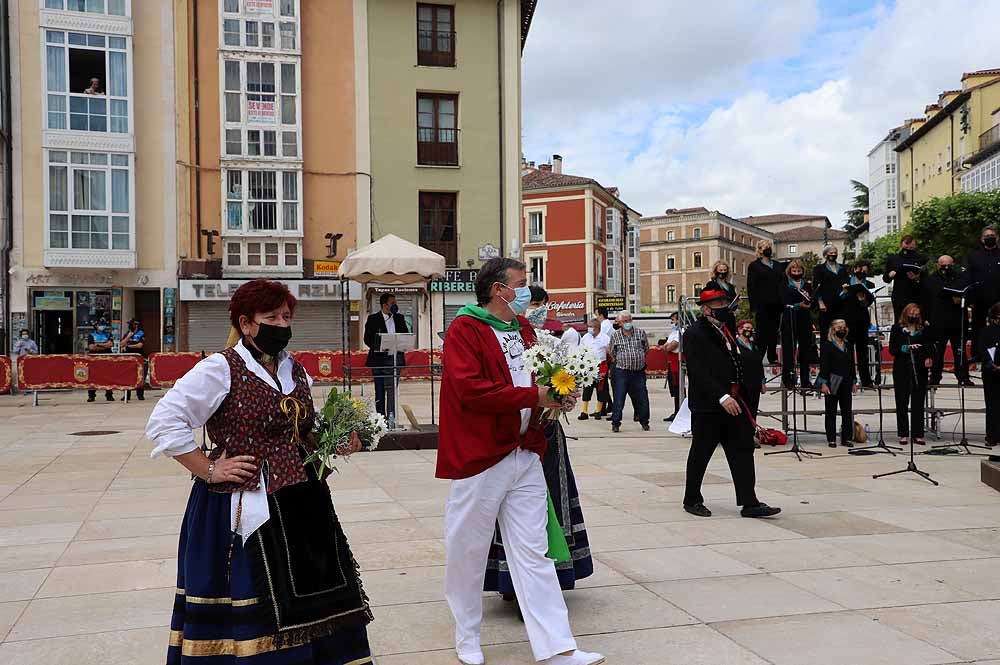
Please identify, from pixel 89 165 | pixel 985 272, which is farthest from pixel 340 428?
pixel 89 165

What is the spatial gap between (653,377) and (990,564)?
2335cm

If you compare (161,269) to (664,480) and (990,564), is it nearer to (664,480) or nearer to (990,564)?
(664,480)

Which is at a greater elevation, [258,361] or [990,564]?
[258,361]

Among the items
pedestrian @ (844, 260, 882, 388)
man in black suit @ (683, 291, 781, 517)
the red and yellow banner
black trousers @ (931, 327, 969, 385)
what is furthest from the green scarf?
the red and yellow banner

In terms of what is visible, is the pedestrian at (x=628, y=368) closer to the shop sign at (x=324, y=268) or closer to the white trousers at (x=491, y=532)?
the white trousers at (x=491, y=532)

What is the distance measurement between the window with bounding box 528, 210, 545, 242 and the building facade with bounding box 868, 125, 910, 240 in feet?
105

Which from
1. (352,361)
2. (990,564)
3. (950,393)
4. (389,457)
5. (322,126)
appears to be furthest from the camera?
(322,126)

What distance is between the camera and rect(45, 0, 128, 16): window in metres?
27.8

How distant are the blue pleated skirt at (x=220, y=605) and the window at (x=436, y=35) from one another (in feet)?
99.9

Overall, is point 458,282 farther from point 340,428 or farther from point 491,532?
point 340,428

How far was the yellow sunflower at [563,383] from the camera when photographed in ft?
13.5

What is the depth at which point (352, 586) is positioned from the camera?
11.6 feet

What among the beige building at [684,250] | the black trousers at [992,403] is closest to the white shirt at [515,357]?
the black trousers at [992,403]

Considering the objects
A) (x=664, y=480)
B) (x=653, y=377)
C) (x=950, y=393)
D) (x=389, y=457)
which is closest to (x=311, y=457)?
(x=664, y=480)
